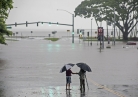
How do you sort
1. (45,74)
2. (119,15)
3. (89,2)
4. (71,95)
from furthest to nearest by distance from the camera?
(89,2) → (119,15) → (45,74) → (71,95)

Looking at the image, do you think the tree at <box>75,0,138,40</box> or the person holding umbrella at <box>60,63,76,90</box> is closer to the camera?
the person holding umbrella at <box>60,63,76,90</box>

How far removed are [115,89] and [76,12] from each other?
10889cm

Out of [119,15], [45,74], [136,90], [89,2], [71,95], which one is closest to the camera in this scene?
[71,95]

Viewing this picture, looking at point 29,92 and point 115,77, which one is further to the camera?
point 115,77

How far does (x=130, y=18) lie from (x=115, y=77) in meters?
88.9

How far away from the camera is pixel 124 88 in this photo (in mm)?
20531

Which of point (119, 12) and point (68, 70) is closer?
point (68, 70)

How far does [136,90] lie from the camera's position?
65.2 ft

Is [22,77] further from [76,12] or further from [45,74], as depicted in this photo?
[76,12]

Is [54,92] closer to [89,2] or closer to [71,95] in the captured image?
[71,95]

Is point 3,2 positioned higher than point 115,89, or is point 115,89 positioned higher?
point 3,2

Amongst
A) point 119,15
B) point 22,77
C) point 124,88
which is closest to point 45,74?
point 22,77

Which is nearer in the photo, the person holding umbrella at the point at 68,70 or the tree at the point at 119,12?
the person holding umbrella at the point at 68,70

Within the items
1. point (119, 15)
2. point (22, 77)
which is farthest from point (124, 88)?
point (119, 15)
